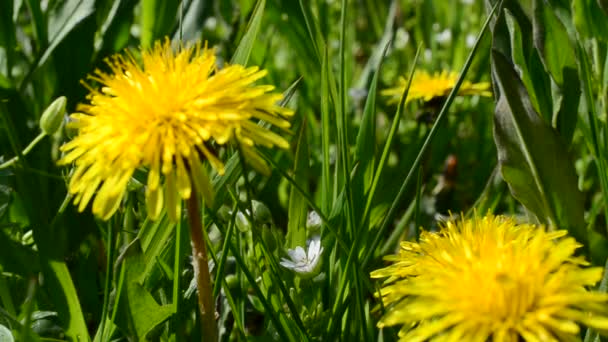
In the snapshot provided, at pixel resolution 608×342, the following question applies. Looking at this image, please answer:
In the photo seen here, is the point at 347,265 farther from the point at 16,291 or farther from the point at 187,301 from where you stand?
the point at 16,291

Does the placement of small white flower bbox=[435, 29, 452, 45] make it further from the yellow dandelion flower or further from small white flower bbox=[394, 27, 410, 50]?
the yellow dandelion flower

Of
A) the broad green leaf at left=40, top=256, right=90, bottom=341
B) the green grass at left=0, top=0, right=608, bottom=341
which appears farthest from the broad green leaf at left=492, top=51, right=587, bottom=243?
the broad green leaf at left=40, top=256, right=90, bottom=341

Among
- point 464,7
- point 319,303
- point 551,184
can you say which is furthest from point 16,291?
point 464,7

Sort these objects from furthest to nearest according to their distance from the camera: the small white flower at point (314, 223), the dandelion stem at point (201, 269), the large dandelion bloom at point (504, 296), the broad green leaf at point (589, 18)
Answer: the broad green leaf at point (589, 18) → the small white flower at point (314, 223) → the dandelion stem at point (201, 269) → the large dandelion bloom at point (504, 296)

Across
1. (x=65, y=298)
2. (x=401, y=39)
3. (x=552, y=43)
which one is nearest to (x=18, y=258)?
(x=65, y=298)

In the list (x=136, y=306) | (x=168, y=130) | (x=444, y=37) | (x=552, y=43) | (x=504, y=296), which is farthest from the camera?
(x=444, y=37)

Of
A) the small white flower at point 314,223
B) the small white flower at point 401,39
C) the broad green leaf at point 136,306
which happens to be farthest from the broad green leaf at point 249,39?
the small white flower at point 401,39

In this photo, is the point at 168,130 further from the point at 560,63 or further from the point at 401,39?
the point at 401,39

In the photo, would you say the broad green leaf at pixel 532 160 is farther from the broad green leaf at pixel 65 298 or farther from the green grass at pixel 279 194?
the broad green leaf at pixel 65 298
